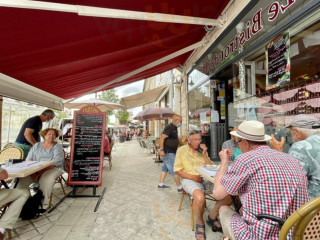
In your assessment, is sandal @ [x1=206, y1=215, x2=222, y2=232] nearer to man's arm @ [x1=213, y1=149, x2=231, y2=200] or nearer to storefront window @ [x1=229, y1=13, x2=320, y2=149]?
man's arm @ [x1=213, y1=149, x2=231, y2=200]

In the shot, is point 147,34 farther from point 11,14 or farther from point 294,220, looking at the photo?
point 294,220

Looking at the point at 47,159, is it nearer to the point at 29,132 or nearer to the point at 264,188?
the point at 29,132

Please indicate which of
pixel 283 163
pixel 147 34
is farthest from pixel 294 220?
pixel 147 34

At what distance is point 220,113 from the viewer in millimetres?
5277

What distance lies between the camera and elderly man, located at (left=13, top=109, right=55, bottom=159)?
403cm

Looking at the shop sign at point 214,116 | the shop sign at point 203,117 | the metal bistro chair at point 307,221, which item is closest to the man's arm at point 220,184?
the metal bistro chair at point 307,221

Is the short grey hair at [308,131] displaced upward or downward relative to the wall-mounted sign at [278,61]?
downward

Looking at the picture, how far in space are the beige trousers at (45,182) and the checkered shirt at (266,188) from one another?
3.12 meters

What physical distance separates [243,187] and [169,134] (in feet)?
9.76

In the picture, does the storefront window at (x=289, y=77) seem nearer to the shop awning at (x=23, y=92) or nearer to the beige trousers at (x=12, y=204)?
the beige trousers at (x=12, y=204)

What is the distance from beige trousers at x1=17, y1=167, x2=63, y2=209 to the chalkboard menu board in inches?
16.7

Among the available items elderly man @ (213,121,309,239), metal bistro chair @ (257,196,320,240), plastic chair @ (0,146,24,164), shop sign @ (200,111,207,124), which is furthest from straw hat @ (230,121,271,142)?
plastic chair @ (0,146,24,164)

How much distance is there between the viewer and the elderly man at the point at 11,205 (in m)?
2.34

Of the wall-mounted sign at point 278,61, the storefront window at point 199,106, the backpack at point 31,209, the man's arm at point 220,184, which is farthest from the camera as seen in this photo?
the storefront window at point 199,106
